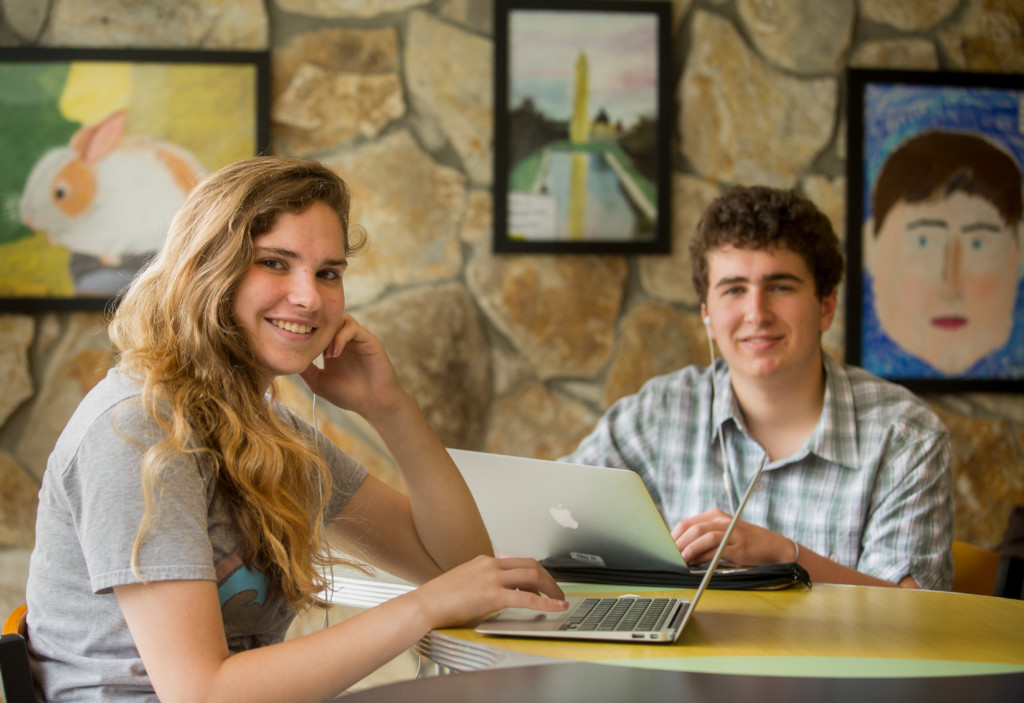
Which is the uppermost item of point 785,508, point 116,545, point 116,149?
point 116,149

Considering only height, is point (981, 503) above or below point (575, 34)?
below

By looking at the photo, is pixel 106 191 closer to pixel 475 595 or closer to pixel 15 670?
pixel 15 670

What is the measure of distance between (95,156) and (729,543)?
1947 millimetres

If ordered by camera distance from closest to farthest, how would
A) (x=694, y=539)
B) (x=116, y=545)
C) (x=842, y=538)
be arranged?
(x=116, y=545), (x=694, y=539), (x=842, y=538)

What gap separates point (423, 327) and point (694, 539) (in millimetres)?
1330

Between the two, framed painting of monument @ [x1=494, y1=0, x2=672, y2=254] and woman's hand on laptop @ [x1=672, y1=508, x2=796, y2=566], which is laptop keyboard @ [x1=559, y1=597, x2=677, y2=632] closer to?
woman's hand on laptop @ [x1=672, y1=508, x2=796, y2=566]

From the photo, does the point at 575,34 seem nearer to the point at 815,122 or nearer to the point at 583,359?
the point at 815,122

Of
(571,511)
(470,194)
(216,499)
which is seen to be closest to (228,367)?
(216,499)

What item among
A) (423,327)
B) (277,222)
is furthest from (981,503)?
(277,222)

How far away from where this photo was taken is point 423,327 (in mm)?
2488

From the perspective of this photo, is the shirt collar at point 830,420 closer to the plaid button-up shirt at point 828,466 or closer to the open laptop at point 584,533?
the plaid button-up shirt at point 828,466

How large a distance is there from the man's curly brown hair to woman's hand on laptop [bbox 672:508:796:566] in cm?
58

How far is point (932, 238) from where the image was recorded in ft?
8.61

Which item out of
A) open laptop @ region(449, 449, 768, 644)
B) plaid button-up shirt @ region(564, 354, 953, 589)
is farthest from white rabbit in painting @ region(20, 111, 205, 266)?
open laptop @ region(449, 449, 768, 644)
